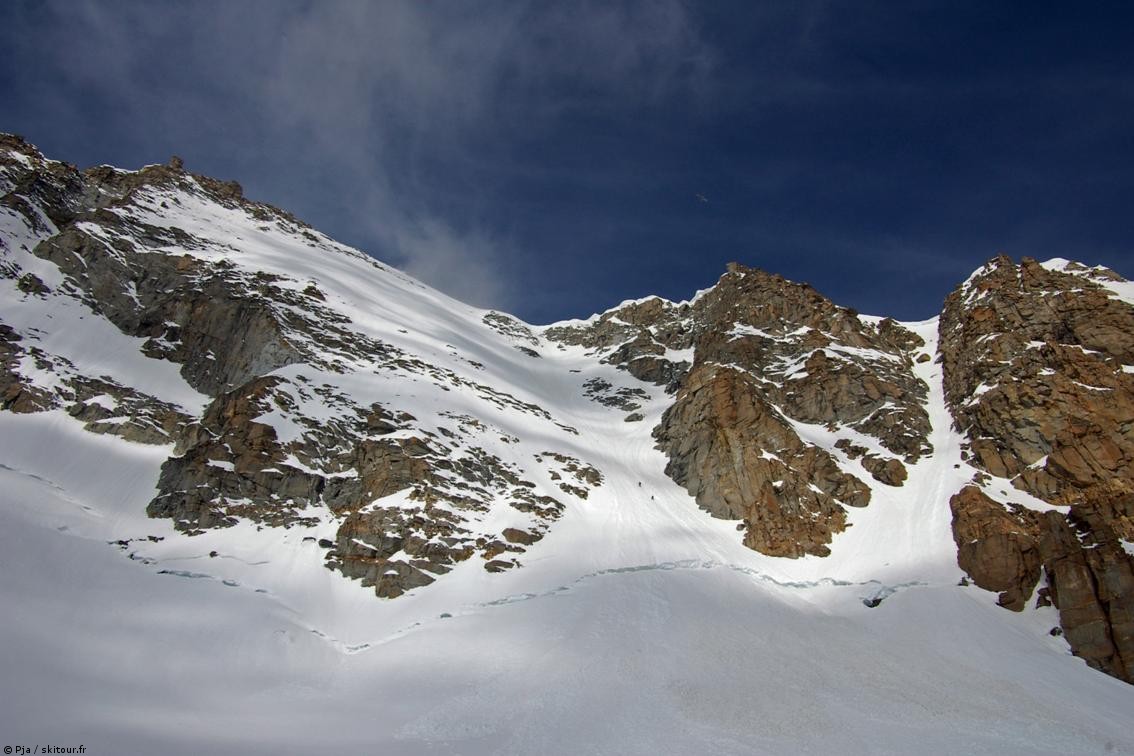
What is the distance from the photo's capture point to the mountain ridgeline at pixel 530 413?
47.5m

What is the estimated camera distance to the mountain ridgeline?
47469 mm

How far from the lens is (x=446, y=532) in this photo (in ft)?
161

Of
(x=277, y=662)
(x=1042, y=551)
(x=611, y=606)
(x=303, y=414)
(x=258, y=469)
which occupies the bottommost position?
(x=277, y=662)

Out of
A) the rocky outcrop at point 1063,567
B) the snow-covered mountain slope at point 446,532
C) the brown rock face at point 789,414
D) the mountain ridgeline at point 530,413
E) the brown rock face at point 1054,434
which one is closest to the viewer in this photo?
the snow-covered mountain slope at point 446,532

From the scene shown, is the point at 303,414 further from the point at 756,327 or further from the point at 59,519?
the point at 756,327

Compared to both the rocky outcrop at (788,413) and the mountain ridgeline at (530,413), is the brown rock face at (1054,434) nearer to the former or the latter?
the mountain ridgeline at (530,413)

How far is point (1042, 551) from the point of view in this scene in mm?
43594

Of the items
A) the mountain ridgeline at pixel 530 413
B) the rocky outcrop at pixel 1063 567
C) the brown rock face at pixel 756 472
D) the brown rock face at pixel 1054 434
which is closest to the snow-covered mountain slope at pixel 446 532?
the brown rock face at pixel 756 472

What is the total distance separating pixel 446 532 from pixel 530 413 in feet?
101

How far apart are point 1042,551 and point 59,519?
62.4m

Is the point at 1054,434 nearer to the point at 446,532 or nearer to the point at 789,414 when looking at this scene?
the point at 789,414

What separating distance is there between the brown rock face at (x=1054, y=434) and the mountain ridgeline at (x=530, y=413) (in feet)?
0.58

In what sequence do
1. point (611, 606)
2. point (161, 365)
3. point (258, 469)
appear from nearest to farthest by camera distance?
point (611, 606) < point (258, 469) < point (161, 365)

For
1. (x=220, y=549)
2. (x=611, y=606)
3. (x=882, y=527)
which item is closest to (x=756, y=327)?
(x=882, y=527)
